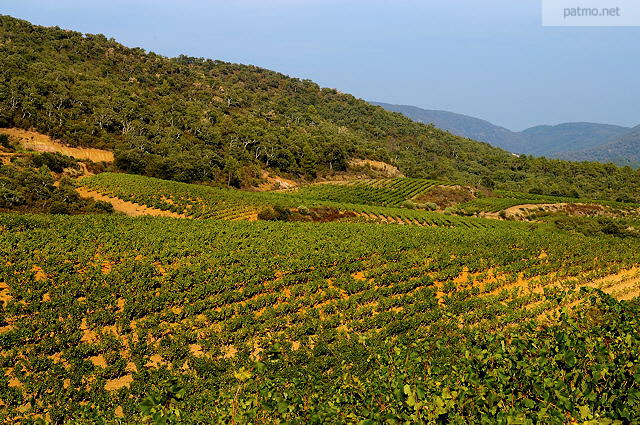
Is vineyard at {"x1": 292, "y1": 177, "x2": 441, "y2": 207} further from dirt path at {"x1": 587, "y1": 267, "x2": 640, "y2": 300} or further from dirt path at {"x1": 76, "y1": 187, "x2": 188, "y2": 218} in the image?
dirt path at {"x1": 587, "y1": 267, "x2": 640, "y2": 300}

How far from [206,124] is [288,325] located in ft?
312

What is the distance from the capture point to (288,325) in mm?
18594

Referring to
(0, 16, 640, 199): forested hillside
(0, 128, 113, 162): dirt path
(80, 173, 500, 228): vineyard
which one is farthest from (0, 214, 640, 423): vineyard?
(0, 16, 640, 199): forested hillside

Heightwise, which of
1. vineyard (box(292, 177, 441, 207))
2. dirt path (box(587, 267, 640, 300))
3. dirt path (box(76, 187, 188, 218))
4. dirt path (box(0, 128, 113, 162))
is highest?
dirt path (box(0, 128, 113, 162))

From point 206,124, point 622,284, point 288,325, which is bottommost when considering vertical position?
point 288,325

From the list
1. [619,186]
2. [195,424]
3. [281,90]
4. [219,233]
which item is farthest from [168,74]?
[619,186]

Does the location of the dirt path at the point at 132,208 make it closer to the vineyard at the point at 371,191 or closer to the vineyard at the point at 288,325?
the vineyard at the point at 288,325

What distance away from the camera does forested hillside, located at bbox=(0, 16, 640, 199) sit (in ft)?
259

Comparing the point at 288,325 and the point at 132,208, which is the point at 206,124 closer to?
the point at 132,208

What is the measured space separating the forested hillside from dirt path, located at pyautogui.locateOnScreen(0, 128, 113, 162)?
1.77m

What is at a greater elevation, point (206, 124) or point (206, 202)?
point (206, 124)

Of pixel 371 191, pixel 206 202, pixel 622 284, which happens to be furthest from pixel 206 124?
pixel 622 284

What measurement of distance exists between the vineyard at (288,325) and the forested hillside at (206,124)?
172 ft

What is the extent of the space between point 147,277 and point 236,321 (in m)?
6.95
